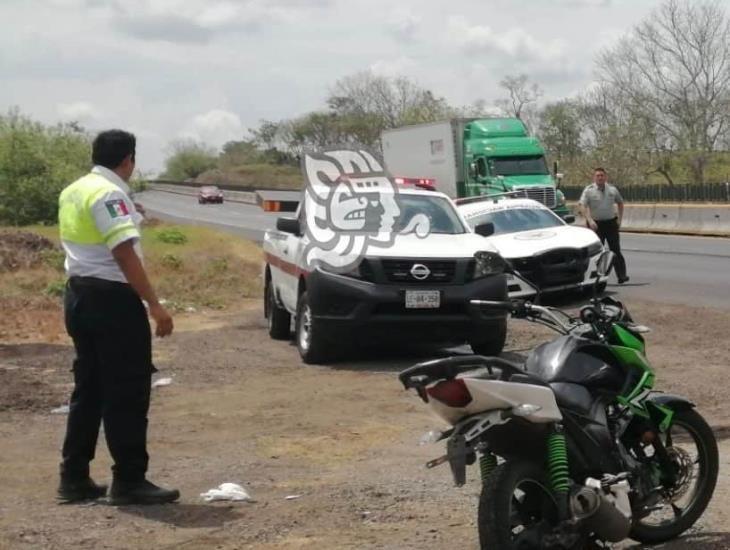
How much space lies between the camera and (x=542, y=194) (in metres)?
32.6

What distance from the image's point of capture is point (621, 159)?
201 ft

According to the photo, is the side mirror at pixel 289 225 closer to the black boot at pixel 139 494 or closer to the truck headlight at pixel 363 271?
the truck headlight at pixel 363 271

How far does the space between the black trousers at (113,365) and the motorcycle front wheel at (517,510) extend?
2.29m

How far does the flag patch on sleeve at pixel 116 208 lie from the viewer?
239 inches

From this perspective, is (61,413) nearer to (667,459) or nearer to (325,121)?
(667,459)

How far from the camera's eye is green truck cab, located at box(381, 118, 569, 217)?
33062mm

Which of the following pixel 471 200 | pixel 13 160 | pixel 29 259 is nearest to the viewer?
pixel 471 200

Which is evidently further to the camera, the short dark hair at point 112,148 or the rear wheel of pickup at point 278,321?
the rear wheel of pickup at point 278,321

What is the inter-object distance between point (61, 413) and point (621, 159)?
54715mm

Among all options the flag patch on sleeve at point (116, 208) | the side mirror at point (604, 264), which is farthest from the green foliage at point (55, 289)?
the side mirror at point (604, 264)

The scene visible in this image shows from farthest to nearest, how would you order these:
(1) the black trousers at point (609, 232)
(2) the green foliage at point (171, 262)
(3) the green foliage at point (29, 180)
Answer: (3) the green foliage at point (29, 180) → (2) the green foliage at point (171, 262) → (1) the black trousers at point (609, 232)

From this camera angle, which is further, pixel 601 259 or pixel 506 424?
pixel 601 259

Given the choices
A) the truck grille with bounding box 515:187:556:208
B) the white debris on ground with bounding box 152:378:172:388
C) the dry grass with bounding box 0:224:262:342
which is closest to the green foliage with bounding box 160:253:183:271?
the dry grass with bounding box 0:224:262:342

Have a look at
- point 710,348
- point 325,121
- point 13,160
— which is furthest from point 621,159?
point 710,348
